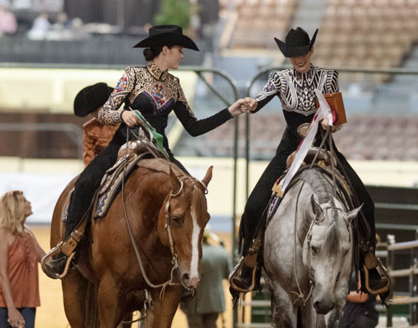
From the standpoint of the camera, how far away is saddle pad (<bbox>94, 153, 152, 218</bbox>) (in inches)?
208

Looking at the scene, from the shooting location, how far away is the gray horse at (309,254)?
192 inches

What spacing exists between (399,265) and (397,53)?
14086mm

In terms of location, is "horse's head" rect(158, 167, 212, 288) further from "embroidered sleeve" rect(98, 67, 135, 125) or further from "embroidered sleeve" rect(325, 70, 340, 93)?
"embroidered sleeve" rect(325, 70, 340, 93)

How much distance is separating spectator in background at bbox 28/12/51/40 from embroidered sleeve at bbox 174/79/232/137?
49.6ft

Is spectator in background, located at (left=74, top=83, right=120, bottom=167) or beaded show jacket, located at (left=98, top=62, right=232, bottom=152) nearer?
beaded show jacket, located at (left=98, top=62, right=232, bottom=152)

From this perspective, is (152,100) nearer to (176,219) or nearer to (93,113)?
(176,219)

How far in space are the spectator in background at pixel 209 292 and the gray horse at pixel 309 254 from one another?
259 centimetres

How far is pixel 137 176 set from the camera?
525 cm

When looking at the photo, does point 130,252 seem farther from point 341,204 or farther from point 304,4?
point 304,4

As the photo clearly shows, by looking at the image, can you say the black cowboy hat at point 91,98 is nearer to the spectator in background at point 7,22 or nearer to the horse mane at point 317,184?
the horse mane at point 317,184

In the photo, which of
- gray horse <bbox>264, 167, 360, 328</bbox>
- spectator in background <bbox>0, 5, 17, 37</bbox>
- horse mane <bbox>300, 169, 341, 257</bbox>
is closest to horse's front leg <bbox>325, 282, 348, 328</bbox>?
gray horse <bbox>264, 167, 360, 328</bbox>

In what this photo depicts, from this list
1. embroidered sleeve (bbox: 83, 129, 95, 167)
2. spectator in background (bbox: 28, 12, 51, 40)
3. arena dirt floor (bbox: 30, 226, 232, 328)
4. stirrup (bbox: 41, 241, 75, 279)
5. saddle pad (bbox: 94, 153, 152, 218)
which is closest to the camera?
saddle pad (bbox: 94, 153, 152, 218)

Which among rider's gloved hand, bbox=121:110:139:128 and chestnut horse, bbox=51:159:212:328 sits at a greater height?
rider's gloved hand, bbox=121:110:139:128

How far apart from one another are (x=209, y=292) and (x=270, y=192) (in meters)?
2.68
